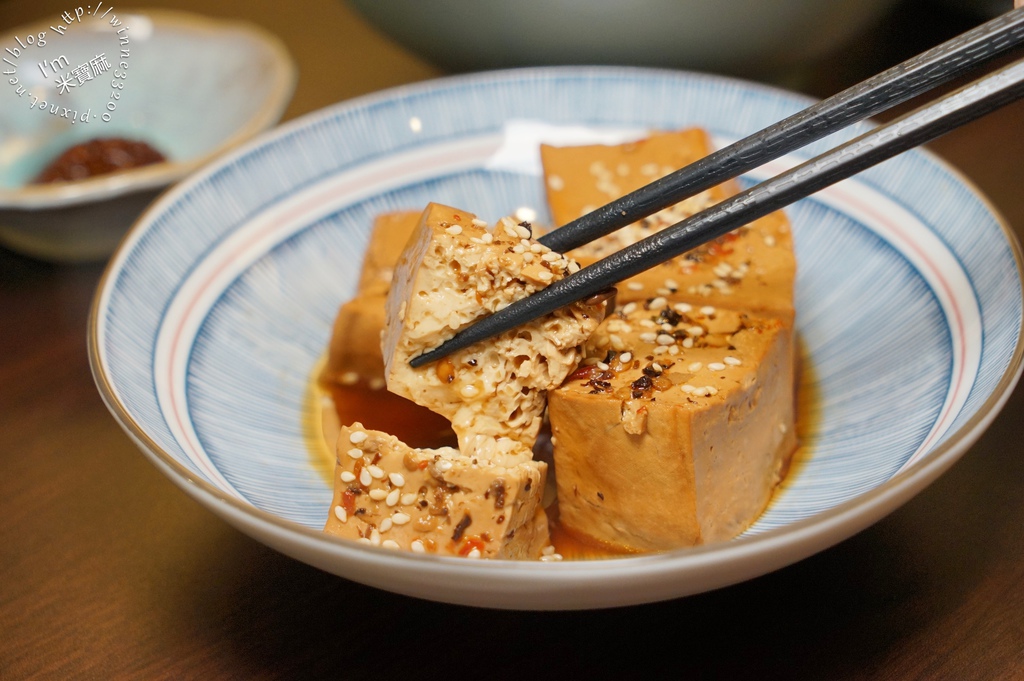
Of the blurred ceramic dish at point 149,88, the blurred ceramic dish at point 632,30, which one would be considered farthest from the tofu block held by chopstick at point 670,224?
the blurred ceramic dish at point 149,88

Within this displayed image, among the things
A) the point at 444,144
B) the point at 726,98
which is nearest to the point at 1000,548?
the point at 726,98

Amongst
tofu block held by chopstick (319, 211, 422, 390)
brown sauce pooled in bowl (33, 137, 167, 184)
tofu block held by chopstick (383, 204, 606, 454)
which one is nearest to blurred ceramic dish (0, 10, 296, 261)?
brown sauce pooled in bowl (33, 137, 167, 184)

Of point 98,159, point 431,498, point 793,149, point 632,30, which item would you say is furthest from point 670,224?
point 98,159

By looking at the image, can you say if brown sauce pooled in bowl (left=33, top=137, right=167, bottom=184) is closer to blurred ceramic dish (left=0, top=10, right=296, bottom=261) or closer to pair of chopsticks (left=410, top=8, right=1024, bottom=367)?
blurred ceramic dish (left=0, top=10, right=296, bottom=261)

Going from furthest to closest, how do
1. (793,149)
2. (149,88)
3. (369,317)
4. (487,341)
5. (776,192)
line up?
(149,88), (369,317), (487,341), (793,149), (776,192)

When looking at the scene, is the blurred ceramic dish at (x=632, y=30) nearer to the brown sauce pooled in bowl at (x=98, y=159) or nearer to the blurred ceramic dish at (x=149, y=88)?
the blurred ceramic dish at (x=149, y=88)

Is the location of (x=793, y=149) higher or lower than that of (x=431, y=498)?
higher

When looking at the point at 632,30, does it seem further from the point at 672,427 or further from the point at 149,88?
the point at 149,88
